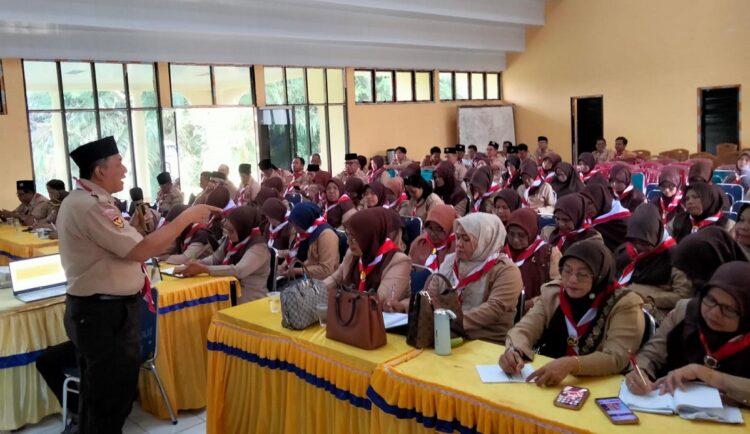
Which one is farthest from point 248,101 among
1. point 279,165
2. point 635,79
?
point 635,79

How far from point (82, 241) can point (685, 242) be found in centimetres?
284

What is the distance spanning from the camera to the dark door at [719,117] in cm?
1405

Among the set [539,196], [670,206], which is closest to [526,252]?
[670,206]

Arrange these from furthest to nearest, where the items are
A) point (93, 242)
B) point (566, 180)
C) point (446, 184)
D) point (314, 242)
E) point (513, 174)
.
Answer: point (513, 174) < point (566, 180) < point (446, 184) < point (314, 242) < point (93, 242)

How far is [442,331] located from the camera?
8.43ft

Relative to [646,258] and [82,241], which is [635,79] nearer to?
[646,258]

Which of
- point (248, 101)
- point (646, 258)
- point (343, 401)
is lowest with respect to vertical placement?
point (343, 401)

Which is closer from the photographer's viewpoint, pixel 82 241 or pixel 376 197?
pixel 82 241

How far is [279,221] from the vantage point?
582cm

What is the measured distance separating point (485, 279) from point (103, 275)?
1.77m

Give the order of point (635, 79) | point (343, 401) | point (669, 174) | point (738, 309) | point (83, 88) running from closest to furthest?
point (738, 309) → point (343, 401) → point (669, 174) → point (83, 88) → point (635, 79)

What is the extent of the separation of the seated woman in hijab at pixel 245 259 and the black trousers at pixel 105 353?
1.36 meters

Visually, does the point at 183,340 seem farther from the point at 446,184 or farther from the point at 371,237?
the point at 446,184

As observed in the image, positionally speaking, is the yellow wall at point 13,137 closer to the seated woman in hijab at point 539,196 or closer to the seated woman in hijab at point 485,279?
the seated woman in hijab at point 539,196
